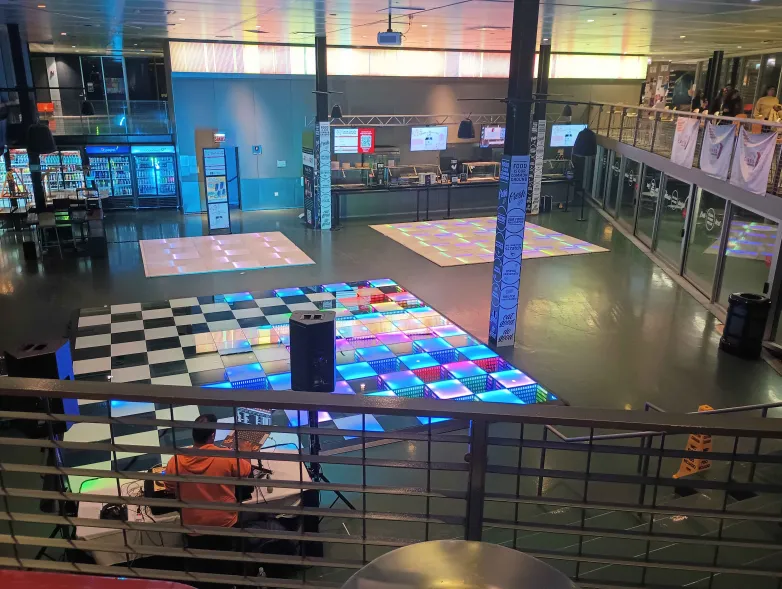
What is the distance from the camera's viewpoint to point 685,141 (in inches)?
442

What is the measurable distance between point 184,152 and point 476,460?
1585 centimetres

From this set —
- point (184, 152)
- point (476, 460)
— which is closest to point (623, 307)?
point (476, 460)

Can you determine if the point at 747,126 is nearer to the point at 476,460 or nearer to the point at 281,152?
the point at 281,152

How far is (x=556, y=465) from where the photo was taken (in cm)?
574

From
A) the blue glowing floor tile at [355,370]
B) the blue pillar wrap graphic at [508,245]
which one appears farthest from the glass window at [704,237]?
the blue glowing floor tile at [355,370]

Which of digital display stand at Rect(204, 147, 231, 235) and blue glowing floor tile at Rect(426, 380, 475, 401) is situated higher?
digital display stand at Rect(204, 147, 231, 235)

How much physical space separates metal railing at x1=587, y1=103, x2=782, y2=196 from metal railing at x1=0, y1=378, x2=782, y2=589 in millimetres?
4190

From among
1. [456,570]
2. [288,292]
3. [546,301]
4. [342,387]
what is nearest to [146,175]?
[288,292]

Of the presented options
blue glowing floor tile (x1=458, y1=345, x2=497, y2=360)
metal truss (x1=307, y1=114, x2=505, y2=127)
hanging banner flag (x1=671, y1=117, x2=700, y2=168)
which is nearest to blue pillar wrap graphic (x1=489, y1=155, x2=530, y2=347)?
blue glowing floor tile (x1=458, y1=345, x2=497, y2=360)

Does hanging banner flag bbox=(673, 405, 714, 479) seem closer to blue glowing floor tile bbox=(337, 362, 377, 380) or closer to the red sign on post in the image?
blue glowing floor tile bbox=(337, 362, 377, 380)

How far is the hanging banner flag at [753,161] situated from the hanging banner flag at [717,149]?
0.25 meters

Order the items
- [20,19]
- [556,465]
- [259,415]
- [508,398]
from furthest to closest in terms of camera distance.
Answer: [20,19] → [508,398] → [556,465] → [259,415]

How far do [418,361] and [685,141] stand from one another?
6.90m

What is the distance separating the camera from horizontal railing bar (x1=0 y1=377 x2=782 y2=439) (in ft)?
5.88
